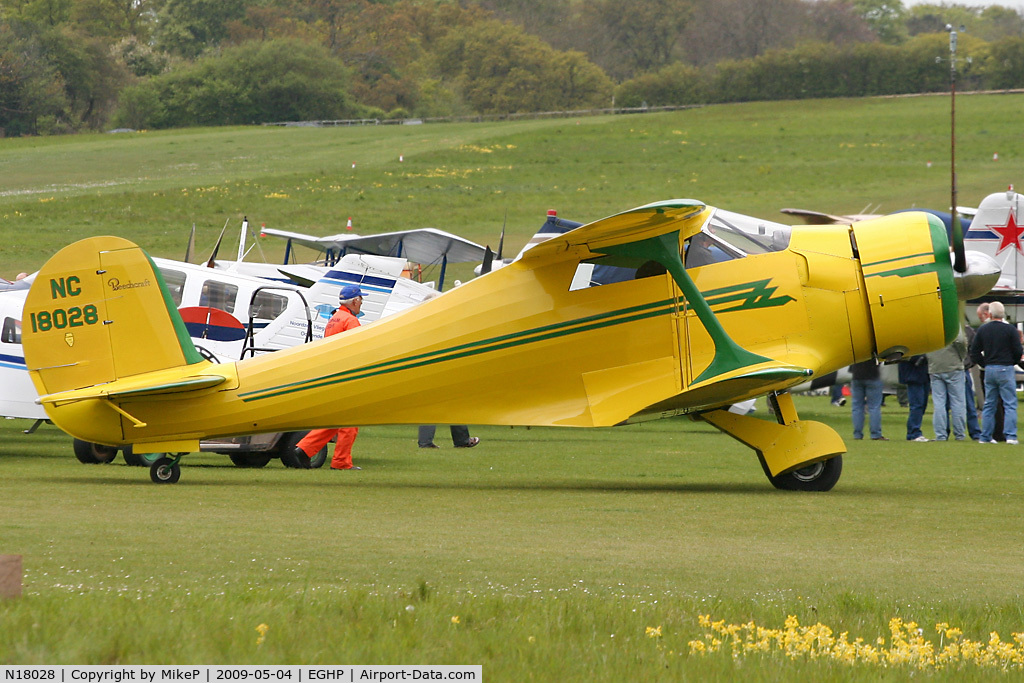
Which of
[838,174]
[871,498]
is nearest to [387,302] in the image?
[871,498]

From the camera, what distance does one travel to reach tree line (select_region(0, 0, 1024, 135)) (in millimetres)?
97875

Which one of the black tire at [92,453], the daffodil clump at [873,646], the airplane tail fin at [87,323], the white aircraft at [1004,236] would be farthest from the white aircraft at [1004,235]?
the daffodil clump at [873,646]

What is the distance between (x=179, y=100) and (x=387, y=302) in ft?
280

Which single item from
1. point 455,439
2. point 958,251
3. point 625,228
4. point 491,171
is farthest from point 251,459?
point 491,171

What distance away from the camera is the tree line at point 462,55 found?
97.9 m

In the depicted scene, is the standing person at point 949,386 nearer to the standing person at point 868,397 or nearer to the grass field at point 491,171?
the standing person at point 868,397

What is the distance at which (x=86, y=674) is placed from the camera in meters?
4.45

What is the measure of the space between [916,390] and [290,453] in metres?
10.1

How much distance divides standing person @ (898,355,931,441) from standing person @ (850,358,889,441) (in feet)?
1.48

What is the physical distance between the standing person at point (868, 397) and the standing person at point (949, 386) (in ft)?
2.65

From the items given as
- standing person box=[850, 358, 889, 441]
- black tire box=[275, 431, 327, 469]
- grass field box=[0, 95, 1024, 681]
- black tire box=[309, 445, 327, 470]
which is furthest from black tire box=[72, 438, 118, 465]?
standing person box=[850, 358, 889, 441]

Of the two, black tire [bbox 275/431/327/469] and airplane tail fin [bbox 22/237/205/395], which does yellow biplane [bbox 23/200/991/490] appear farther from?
black tire [bbox 275/431/327/469]

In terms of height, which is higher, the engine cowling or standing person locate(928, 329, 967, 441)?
the engine cowling

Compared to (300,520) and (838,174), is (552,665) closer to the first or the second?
(300,520)
